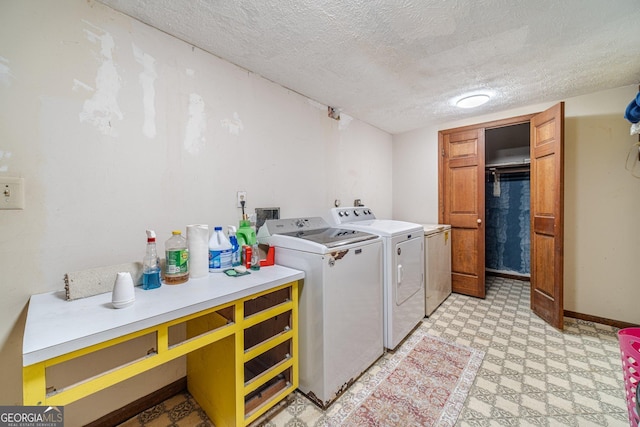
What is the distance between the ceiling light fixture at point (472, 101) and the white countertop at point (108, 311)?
2.51m

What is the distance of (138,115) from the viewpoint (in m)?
1.44

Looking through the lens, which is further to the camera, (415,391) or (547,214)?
(547,214)

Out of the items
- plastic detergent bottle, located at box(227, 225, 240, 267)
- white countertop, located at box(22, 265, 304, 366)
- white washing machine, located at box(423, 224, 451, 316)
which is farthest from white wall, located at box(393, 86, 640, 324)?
plastic detergent bottle, located at box(227, 225, 240, 267)

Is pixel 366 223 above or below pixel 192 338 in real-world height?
above

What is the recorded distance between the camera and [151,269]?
4.11ft

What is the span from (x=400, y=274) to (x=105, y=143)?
2154 mm

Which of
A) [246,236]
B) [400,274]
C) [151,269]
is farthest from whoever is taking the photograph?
[400,274]

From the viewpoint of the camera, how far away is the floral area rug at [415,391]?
1441mm

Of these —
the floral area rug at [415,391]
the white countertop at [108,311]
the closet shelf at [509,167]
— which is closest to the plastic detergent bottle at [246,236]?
the white countertop at [108,311]

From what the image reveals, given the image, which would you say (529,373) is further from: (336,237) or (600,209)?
(600,209)

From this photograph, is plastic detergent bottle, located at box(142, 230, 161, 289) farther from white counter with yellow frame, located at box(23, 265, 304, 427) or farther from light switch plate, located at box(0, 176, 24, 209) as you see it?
light switch plate, located at box(0, 176, 24, 209)

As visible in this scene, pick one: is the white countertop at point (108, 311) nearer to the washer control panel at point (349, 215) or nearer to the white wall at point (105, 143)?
the white wall at point (105, 143)

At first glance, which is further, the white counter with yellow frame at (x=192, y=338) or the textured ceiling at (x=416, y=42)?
the textured ceiling at (x=416, y=42)

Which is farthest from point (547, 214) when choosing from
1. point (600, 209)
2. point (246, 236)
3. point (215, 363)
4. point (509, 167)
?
point (215, 363)
